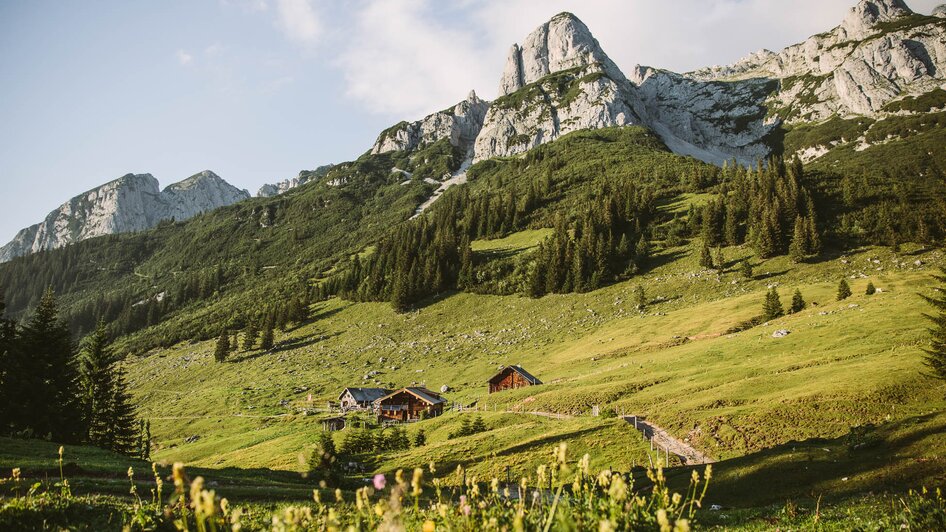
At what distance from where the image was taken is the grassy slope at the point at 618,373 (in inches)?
1291

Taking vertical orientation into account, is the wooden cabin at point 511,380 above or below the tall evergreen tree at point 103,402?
below

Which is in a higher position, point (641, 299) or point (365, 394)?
point (641, 299)

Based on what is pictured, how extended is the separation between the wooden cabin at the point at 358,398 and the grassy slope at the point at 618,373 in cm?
553

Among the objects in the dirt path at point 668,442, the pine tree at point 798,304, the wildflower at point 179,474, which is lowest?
the dirt path at point 668,442

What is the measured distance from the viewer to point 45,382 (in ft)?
132

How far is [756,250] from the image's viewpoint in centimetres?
10169

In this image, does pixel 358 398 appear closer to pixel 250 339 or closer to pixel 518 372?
pixel 518 372

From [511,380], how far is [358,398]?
24.8 m

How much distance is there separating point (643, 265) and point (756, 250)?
→ 2333cm

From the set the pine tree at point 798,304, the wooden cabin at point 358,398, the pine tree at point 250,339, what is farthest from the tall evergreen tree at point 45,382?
the pine tree at point 798,304

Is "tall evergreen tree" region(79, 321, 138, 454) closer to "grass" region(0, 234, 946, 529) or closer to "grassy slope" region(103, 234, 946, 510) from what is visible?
"grass" region(0, 234, 946, 529)

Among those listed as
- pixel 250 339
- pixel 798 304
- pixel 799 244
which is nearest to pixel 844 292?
pixel 798 304

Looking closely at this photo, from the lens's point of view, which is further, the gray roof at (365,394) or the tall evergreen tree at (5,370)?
the gray roof at (365,394)

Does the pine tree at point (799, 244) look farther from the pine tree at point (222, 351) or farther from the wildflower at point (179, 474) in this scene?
the pine tree at point (222, 351)
